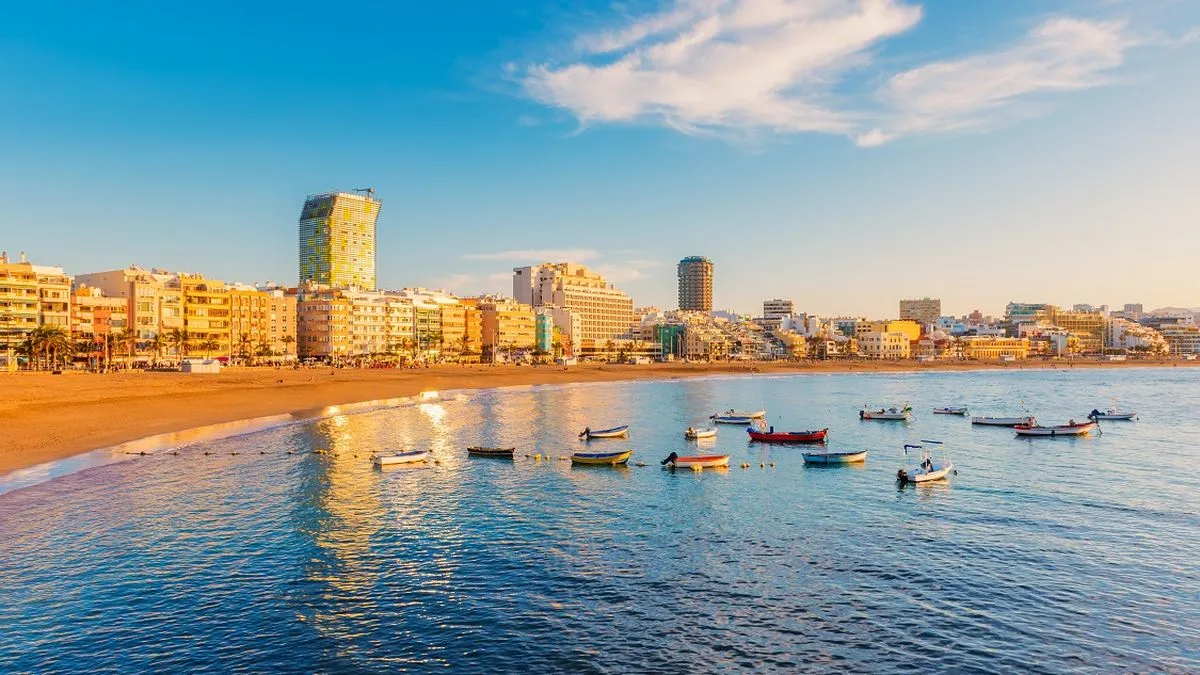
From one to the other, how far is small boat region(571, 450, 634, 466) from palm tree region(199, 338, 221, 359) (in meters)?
128

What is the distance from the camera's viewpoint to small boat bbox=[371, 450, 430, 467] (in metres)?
53.6

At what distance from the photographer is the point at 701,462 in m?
53.6

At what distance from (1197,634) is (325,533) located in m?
32.6

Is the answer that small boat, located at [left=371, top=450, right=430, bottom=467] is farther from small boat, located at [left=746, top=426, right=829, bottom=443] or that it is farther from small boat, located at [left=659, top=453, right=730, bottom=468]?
small boat, located at [left=746, top=426, right=829, bottom=443]

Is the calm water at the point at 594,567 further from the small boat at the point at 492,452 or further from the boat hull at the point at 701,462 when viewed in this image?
the boat hull at the point at 701,462

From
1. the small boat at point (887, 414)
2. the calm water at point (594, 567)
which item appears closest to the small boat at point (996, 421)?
the small boat at point (887, 414)

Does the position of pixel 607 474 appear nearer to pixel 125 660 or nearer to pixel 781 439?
pixel 781 439

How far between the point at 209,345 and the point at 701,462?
136 m

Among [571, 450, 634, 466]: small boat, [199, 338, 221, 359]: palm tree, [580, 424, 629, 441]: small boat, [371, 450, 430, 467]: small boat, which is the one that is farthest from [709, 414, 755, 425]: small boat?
[199, 338, 221, 359]: palm tree

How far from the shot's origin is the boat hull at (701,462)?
53.5 m

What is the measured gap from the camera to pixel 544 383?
497 feet

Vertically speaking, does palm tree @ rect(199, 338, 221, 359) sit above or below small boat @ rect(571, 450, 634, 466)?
above

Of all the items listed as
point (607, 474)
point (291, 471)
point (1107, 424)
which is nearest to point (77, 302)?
point (291, 471)

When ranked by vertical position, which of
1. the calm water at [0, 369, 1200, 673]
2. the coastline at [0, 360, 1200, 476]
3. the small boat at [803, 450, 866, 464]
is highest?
the coastline at [0, 360, 1200, 476]
